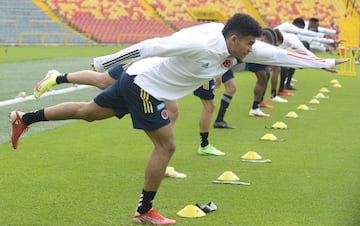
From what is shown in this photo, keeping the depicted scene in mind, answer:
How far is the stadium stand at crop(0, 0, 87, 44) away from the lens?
41375 millimetres

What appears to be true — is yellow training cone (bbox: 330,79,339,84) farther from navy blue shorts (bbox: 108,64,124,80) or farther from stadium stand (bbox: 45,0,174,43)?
stadium stand (bbox: 45,0,174,43)

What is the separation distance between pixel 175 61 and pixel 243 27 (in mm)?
598

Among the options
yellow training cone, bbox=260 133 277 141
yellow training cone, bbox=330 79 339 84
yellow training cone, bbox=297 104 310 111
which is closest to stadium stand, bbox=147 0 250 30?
yellow training cone, bbox=330 79 339 84

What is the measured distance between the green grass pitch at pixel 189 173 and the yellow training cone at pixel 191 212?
2.1 inches

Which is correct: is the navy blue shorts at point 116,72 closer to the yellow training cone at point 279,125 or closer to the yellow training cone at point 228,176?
the yellow training cone at point 228,176

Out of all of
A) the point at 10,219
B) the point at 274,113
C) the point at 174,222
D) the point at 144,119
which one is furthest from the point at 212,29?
the point at 274,113

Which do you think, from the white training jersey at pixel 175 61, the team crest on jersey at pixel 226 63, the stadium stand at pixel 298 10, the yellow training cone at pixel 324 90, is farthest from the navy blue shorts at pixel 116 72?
the stadium stand at pixel 298 10

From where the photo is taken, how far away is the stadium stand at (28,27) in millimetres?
41375

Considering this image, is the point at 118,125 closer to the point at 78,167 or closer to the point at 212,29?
the point at 78,167

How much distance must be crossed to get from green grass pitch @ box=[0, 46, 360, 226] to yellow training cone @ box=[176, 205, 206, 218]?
54 millimetres

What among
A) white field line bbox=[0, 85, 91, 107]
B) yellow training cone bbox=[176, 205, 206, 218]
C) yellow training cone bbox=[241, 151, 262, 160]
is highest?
yellow training cone bbox=[176, 205, 206, 218]

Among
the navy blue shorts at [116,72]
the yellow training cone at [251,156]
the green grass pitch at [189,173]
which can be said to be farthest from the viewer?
the yellow training cone at [251,156]

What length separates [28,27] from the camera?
1687 inches

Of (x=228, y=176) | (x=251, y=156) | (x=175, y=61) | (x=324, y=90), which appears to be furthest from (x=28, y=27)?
(x=175, y=61)
